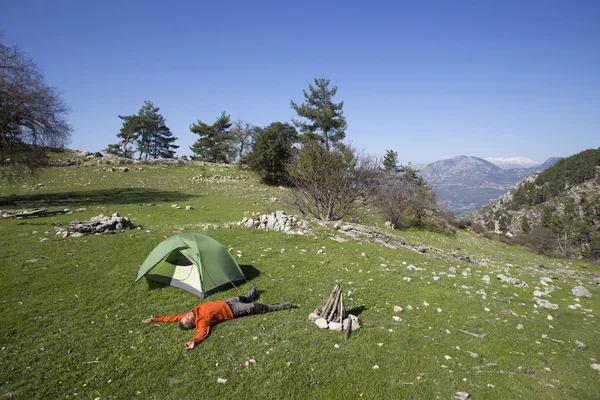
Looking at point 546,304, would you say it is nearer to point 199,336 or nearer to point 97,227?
point 199,336

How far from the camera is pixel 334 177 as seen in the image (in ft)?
66.5

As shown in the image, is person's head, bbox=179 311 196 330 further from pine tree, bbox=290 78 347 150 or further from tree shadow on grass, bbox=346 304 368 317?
pine tree, bbox=290 78 347 150

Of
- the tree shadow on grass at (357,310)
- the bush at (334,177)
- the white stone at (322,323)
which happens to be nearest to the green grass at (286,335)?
Result: the tree shadow on grass at (357,310)

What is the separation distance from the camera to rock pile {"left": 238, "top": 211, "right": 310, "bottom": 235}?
58.5 ft

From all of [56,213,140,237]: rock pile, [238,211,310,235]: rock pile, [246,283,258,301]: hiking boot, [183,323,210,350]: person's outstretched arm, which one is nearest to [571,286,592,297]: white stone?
[238,211,310,235]: rock pile

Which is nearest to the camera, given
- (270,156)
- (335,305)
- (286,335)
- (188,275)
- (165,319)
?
(286,335)

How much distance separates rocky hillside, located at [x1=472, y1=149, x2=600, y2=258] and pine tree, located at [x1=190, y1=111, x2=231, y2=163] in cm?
6757

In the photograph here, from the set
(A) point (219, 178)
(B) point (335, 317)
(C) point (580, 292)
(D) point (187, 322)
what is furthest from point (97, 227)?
(A) point (219, 178)

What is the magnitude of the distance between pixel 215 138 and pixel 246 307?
67.2m

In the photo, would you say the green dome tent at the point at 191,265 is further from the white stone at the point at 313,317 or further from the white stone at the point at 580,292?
the white stone at the point at 580,292

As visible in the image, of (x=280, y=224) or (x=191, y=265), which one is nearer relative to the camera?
(x=191, y=265)

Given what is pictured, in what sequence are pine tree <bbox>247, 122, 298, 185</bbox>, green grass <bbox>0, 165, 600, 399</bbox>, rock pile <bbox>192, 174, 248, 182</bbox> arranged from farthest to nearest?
rock pile <bbox>192, 174, 248, 182</bbox> < pine tree <bbox>247, 122, 298, 185</bbox> < green grass <bbox>0, 165, 600, 399</bbox>

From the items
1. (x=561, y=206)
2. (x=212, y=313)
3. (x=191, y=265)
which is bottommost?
(x=212, y=313)

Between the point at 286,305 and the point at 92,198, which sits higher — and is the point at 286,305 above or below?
below
